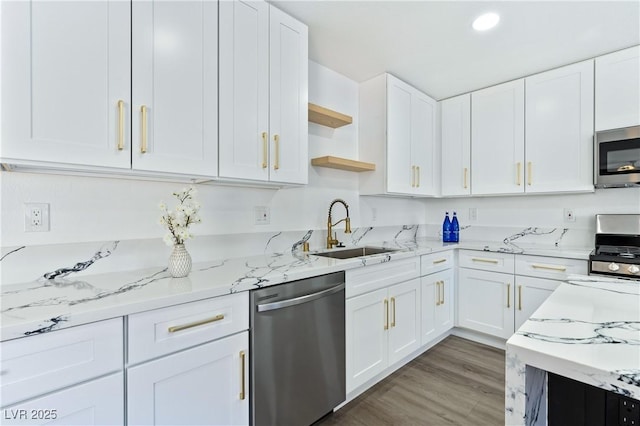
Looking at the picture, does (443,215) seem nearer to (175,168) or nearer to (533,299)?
(533,299)

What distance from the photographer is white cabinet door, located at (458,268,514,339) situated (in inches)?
101

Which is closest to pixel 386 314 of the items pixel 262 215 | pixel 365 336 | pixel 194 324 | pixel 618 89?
pixel 365 336

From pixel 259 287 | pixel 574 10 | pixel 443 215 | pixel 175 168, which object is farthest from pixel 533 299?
pixel 175 168

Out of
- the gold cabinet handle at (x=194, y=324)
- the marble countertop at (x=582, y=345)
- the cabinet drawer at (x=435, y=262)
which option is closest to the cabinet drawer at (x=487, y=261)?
the cabinet drawer at (x=435, y=262)

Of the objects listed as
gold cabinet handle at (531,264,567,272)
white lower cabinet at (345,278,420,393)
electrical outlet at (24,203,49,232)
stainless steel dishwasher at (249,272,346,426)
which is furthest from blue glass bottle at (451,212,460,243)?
electrical outlet at (24,203,49,232)

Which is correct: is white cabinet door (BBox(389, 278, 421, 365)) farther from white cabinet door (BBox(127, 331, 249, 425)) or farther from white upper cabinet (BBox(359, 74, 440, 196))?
white cabinet door (BBox(127, 331, 249, 425))

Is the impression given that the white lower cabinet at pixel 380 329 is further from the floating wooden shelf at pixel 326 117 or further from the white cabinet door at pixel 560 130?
the white cabinet door at pixel 560 130

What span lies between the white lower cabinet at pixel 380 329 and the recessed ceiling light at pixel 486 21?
1.80 m

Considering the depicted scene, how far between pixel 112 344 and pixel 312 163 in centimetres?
173

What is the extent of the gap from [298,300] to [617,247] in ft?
8.28

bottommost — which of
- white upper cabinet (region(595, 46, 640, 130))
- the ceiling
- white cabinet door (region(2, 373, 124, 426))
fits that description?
white cabinet door (region(2, 373, 124, 426))

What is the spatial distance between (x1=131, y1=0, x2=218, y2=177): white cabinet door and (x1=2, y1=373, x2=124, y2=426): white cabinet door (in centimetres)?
82

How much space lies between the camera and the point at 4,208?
123 centimetres

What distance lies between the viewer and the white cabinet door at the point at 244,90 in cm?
154
